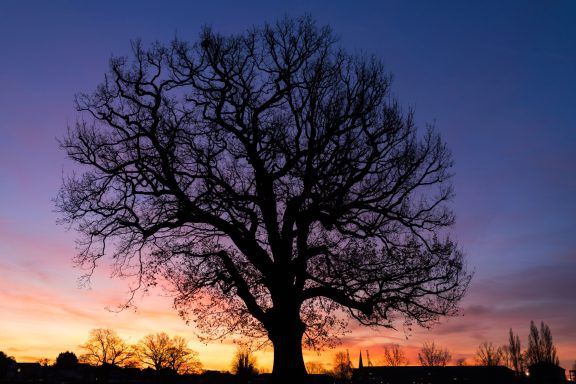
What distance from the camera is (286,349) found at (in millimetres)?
20047

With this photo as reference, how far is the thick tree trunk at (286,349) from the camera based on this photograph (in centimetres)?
1984

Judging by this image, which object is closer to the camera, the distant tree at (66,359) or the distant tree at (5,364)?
the distant tree at (5,364)

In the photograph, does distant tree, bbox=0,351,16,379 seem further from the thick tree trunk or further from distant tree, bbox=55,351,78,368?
the thick tree trunk

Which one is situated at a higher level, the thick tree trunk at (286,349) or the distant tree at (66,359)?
the thick tree trunk at (286,349)

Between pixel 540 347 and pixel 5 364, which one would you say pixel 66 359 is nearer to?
Result: pixel 5 364

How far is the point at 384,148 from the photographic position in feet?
71.6

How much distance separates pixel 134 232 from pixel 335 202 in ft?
27.2

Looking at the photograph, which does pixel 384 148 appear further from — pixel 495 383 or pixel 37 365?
pixel 37 365

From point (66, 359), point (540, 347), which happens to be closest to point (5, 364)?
point (66, 359)

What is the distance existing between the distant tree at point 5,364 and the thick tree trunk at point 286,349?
366ft

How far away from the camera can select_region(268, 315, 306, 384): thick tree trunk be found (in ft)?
65.1

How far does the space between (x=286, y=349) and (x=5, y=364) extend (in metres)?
122

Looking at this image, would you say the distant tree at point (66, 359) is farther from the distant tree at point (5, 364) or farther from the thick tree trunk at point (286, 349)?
the thick tree trunk at point (286, 349)

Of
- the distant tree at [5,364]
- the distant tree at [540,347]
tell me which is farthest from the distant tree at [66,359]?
the distant tree at [540,347]
